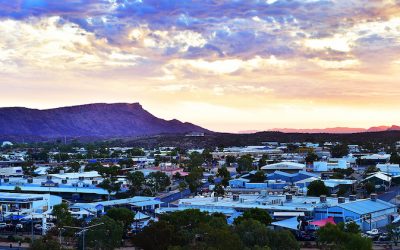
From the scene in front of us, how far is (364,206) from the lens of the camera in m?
38.8

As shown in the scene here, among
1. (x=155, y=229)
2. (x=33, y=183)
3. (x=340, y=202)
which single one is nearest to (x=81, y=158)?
(x=33, y=183)

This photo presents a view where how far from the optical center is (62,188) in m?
57.5

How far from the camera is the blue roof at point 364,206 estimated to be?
37378 millimetres

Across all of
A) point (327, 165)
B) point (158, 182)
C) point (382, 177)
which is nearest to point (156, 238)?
point (158, 182)

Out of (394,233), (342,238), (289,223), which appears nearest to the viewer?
(342,238)

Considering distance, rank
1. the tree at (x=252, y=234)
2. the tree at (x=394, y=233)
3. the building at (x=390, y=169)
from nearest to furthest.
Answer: the tree at (x=252, y=234), the tree at (x=394, y=233), the building at (x=390, y=169)

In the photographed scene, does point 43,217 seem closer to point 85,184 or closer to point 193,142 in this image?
point 85,184

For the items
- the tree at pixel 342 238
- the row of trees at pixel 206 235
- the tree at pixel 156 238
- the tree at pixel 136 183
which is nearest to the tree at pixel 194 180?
the tree at pixel 136 183

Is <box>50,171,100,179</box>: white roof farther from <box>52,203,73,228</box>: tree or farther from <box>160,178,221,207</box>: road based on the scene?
<box>52,203,73,228</box>: tree

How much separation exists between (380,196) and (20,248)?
29619 mm

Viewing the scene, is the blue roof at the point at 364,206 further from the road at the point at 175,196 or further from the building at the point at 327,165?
the building at the point at 327,165

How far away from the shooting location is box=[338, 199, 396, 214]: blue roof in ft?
123

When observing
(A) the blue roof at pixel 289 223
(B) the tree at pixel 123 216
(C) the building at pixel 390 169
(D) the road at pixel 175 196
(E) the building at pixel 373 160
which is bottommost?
(D) the road at pixel 175 196

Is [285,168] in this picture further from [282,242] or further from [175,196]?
[282,242]
